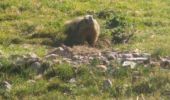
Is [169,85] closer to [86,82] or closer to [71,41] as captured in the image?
[86,82]

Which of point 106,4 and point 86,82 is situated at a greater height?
point 86,82

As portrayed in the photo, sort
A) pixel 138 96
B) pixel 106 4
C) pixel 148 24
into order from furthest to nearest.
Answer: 1. pixel 106 4
2. pixel 148 24
3. pixel 138 96

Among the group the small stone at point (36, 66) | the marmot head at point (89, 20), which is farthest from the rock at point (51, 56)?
the marmot head at point (89, 20)

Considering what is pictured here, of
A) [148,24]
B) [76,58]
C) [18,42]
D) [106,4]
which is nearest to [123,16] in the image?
[148,24]

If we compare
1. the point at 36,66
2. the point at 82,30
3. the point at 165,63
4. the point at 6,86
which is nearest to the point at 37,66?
the point at 36,66

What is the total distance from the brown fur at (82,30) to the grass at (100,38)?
0.18m

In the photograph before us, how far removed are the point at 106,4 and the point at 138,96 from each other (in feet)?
20.9

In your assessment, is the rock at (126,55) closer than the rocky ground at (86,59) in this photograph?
No

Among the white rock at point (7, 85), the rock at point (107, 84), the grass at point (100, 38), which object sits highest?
the white rock at point (7, 85)

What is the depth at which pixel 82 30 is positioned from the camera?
37.2 feet

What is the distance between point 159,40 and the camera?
11.2m

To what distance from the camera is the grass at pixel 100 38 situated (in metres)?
8.47

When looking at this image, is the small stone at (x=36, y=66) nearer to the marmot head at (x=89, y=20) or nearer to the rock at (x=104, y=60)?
the rock at (x=104, y=60)

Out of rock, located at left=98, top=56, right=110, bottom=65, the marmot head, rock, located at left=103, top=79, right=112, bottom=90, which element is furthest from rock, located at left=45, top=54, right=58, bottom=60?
the marmot head
